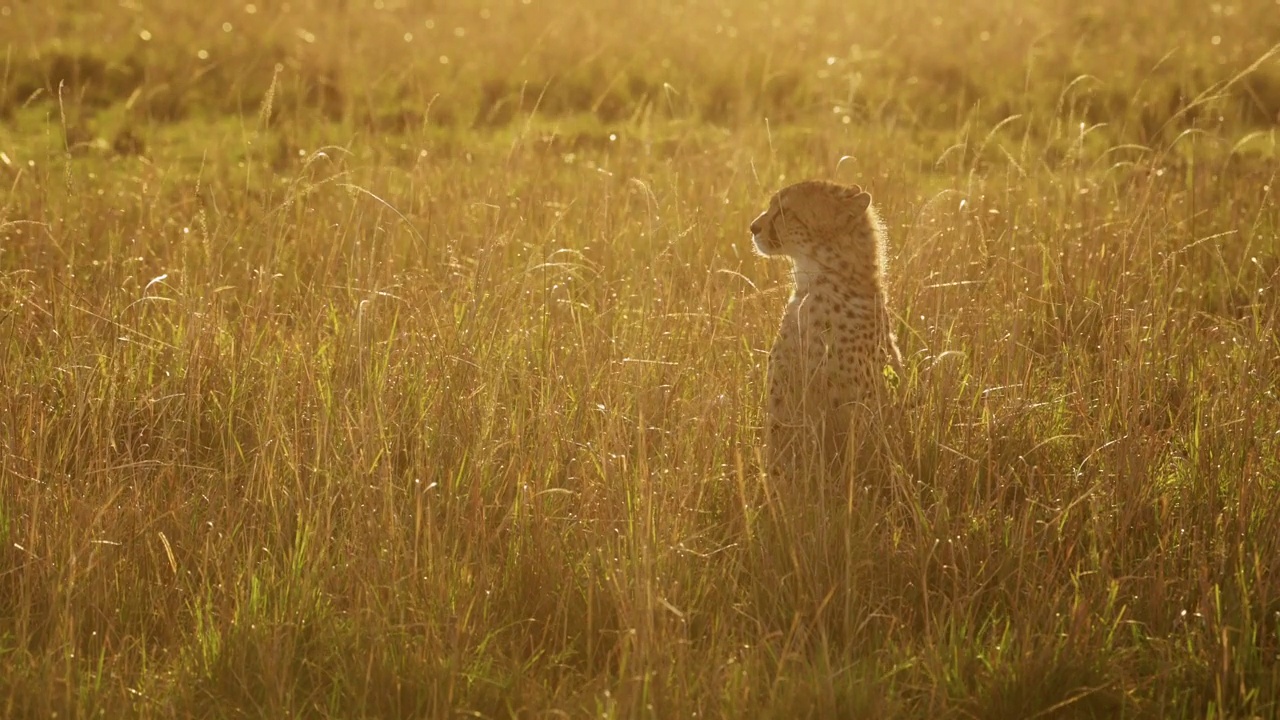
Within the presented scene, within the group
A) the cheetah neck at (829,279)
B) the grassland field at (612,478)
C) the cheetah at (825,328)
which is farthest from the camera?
the cheetah neck at (829,279)

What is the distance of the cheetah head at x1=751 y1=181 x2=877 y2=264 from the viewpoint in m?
4.08

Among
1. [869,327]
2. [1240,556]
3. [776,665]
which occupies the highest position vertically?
[869,327]

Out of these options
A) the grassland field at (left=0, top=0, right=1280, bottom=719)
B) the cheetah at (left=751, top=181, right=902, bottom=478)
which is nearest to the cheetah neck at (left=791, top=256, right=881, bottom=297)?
the cheetah at (left=751, top=181, right=902, bottom=478)

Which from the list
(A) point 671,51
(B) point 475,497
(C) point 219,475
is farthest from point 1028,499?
(A) point 671,51

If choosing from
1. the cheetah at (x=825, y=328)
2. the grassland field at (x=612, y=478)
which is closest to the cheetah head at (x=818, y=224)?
the cheetah at (x=825, y=328)

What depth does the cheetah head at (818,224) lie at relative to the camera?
161 inches

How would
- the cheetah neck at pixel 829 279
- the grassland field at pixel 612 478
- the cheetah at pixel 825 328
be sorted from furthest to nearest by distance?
the cheetah neck at pixel 829 279 < the cheetah at pixel 825 328 < the grassland field at pixel 612 478

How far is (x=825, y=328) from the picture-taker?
154 inches

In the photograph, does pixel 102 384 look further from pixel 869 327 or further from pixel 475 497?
pixel 869 327

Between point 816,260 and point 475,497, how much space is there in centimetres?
123

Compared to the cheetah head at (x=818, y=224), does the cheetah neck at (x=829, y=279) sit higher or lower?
lower

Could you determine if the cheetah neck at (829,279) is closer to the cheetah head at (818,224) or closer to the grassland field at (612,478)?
the cheetah head at (818,224)

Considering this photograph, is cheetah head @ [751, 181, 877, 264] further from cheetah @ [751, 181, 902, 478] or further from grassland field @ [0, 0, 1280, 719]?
grassland field @ [0, 0, 1280, 719]

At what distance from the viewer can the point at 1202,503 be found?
3.59 meters
